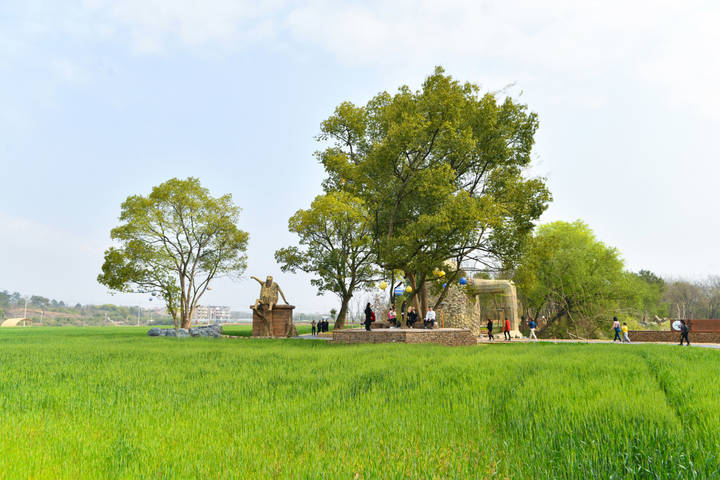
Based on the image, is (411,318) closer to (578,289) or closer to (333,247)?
(333,247)

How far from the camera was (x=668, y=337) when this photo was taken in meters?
26.7

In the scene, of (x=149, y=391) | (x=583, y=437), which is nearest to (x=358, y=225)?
(x=149, y=391)

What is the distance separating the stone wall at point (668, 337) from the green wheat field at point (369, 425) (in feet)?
80.5

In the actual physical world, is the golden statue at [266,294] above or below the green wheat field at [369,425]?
above

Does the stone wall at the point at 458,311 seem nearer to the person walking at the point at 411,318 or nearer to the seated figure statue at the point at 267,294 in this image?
the person walking at the point at 411,318

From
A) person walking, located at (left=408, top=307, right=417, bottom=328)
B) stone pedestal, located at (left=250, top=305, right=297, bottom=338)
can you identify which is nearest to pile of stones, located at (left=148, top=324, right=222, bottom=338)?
stone pedestal, located at (left=250, top=305, right=297, bottom=338)

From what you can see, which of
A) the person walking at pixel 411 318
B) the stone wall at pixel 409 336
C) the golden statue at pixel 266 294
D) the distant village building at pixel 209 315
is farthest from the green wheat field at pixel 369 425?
the distant village building at pixel 209 315

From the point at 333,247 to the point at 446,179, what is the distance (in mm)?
10021

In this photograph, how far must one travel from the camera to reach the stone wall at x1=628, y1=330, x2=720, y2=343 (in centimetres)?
2519

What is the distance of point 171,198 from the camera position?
2873cm

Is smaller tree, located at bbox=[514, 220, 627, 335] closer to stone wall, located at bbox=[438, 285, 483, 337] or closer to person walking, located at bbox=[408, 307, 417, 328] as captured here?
stone wall, located at bbox=[438, 285, 483, 337]

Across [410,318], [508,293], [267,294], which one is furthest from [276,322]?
[508,293]

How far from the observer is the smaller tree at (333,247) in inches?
875

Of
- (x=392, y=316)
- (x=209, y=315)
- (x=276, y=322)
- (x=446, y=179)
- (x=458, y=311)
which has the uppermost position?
(x=446, y=179)
